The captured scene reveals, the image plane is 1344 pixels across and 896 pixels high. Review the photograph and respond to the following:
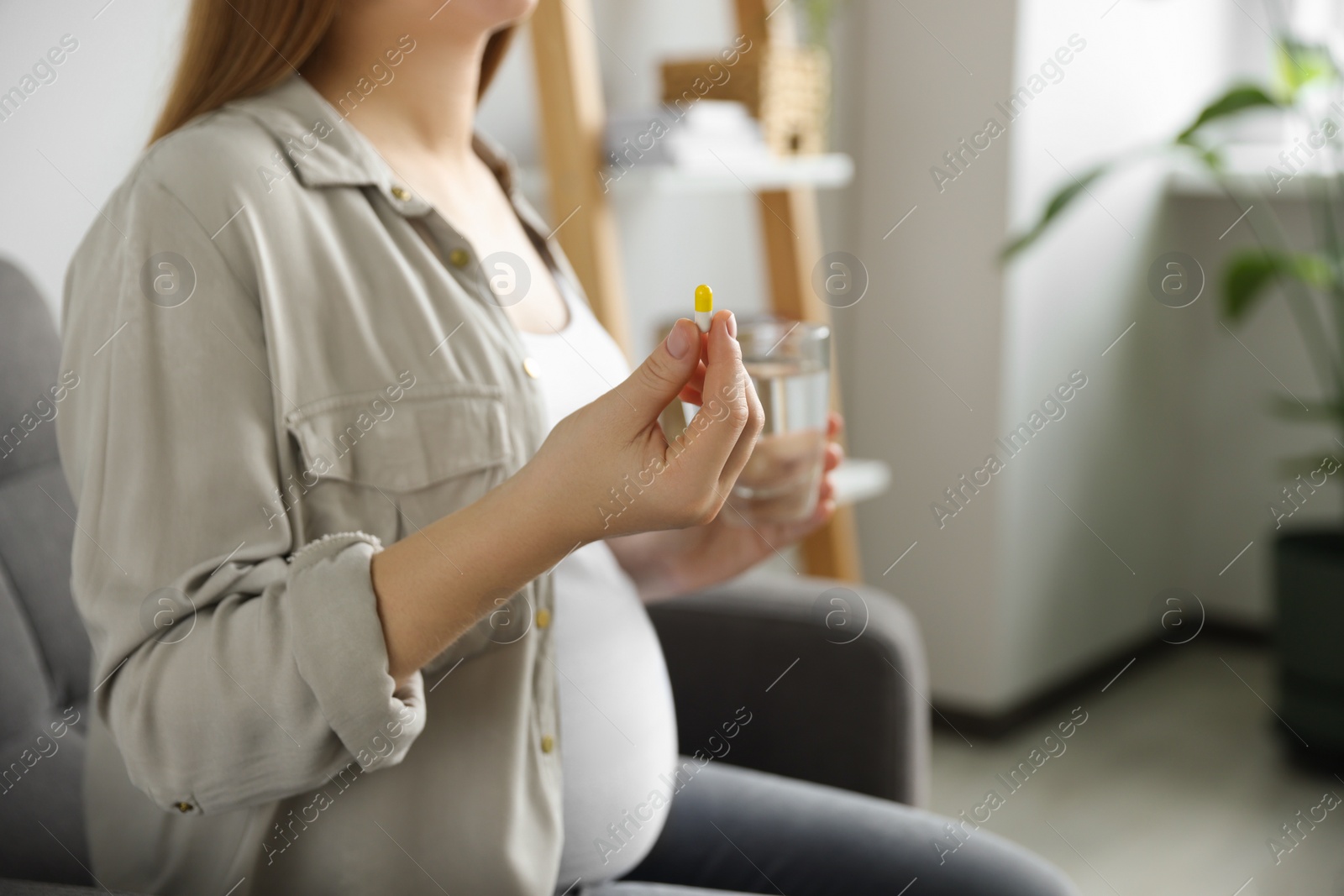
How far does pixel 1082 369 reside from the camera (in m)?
2.36

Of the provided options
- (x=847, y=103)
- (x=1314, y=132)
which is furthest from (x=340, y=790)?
(x=1314, y=132)

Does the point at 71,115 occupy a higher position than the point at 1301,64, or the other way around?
the point at 71,115

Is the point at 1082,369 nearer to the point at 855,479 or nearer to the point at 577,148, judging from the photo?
the point at 855,479

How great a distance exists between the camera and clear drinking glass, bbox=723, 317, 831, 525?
0.83 meters

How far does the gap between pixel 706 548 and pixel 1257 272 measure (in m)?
1.55

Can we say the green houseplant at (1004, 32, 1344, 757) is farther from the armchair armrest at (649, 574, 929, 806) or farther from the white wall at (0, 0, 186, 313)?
the white wall at (0, 0, 186, 313)

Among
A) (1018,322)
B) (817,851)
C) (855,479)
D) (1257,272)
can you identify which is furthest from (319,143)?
(1257,272)

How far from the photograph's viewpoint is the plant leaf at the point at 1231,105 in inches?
77.5

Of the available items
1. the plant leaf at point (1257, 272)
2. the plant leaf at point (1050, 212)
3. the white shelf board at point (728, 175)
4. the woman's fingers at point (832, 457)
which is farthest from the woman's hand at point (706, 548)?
the plant leaf at point (1257, 272)

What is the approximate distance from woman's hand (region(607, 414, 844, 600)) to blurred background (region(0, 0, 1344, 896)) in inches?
30.2

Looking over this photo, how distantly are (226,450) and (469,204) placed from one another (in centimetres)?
33

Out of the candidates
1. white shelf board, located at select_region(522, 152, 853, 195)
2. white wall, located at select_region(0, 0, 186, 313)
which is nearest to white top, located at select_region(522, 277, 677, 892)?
white wall, located at select_region(0, 0, 186, 313)

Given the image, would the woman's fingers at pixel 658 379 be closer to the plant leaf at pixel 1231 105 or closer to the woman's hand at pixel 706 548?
the woman's hand at pixel 706 548

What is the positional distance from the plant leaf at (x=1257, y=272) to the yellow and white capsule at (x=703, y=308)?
1.79 m
